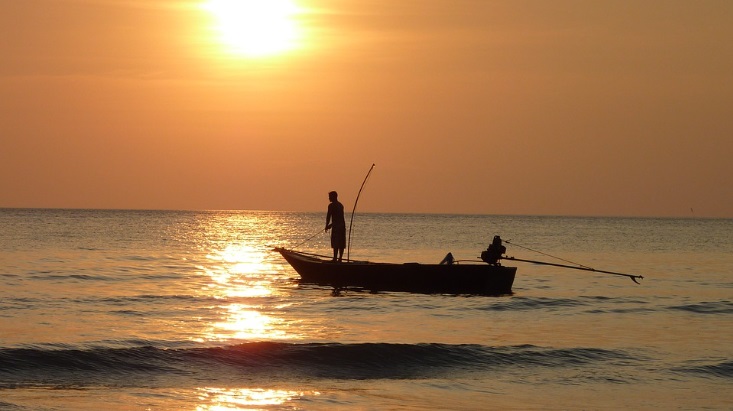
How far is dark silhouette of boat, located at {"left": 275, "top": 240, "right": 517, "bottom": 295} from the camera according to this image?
24625 millimetres

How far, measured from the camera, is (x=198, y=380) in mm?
14531

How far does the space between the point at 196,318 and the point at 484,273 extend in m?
7.66

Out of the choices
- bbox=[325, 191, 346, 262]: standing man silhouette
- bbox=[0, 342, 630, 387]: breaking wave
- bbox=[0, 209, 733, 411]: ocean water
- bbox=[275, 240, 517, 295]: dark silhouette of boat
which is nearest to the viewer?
bbox=[0, 209, 733, 411]: ocean water

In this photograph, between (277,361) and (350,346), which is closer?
(277,361)

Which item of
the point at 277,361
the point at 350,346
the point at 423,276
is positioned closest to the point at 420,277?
the point at 423,276

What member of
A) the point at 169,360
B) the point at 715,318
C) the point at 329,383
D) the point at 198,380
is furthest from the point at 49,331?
the point at 715,318

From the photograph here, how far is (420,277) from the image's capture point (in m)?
25.1

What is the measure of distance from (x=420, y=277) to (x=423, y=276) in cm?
10

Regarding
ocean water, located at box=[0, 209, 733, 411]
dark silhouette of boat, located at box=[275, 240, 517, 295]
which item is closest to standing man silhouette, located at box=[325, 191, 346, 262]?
dark silhouette of boat, located at box=[275, 240, 517, 295]

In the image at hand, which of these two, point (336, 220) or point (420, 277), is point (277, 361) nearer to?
point (420, 277)

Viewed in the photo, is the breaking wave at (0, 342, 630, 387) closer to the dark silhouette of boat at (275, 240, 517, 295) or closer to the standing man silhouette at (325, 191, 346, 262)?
the dark silhouette of boat at (275, 240, 517, 295)

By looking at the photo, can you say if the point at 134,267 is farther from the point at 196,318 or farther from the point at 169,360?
the point at 169,360

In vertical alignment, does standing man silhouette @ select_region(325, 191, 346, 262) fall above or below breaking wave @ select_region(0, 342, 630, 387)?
above

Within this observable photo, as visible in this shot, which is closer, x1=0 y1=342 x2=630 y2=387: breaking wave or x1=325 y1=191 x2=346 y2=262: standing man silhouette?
x1=0 y1=342 x2=630 y2=387: breaking wave
